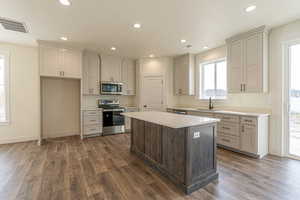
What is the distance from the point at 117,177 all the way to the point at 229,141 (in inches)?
107

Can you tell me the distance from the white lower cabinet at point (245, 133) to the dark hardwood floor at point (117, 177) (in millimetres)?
189

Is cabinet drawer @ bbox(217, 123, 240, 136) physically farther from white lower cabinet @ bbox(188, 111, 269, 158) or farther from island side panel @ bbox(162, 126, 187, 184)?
island side panel @ bbox(162, 126, 187, 184)

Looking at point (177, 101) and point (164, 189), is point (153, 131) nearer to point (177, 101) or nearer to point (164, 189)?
point (164, 189)

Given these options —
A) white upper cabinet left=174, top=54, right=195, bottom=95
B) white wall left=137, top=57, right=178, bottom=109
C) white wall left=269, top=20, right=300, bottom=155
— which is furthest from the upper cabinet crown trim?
white wall left=137, top=57, right=178, bottom=109

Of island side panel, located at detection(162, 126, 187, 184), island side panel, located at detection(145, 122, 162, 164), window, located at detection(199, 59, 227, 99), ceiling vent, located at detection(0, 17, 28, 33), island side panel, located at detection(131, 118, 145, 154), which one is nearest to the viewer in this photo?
island side panel, located at detection(162, 126, 187, 184)

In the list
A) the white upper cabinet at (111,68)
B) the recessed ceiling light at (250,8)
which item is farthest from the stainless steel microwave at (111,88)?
the recessed ceiling light at (250,8)

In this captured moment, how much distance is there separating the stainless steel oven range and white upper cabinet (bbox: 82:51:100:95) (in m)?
0.55

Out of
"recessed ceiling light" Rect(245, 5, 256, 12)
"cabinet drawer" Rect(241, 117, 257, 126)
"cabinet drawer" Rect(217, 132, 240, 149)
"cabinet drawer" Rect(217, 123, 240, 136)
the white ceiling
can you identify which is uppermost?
the white ceiling

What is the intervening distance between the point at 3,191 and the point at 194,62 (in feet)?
18.2

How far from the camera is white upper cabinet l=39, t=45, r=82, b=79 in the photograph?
429cm

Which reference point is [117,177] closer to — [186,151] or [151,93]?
[186,151]

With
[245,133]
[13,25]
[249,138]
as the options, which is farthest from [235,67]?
[13,25]

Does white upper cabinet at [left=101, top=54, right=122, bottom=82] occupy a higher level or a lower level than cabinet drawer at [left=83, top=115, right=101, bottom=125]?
higher

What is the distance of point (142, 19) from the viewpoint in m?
2.94
